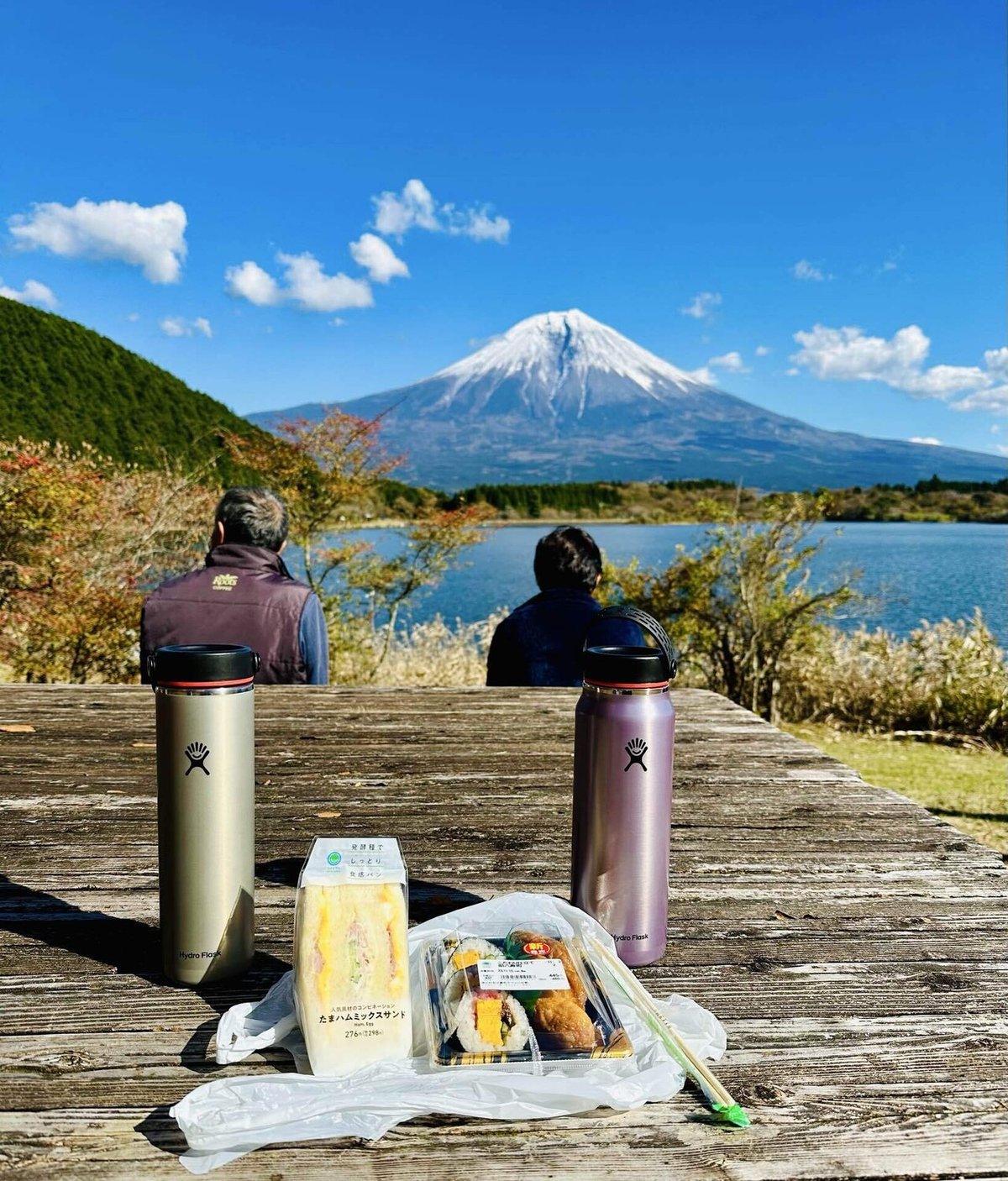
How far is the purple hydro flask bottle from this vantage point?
1.11 m

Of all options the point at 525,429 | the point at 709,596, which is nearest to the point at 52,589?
the point at 709,596

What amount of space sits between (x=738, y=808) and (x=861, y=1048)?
0.83 meters

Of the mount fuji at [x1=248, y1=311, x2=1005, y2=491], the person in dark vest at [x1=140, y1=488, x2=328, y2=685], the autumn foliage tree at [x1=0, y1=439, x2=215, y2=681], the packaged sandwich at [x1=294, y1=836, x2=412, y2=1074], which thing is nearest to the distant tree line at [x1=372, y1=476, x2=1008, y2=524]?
the autumn foliage tree at [x1=0, y1=439, x2=215, y2=681]

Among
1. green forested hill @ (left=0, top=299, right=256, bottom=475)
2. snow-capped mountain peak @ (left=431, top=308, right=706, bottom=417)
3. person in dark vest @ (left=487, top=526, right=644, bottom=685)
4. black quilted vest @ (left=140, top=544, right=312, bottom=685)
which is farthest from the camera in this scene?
snow-capped mountain peak @ (left=431, top=308, right=706, bottom=417)

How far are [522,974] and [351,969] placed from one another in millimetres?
176

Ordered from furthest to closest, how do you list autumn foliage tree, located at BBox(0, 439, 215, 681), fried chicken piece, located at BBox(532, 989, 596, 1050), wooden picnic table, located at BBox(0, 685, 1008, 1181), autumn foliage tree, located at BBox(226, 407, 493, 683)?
autumn foliage tree, located at BBox(226, 407, 493, 683) < autumn foliage tree, located at BBox(0, 439, 215, 681) < fried chicken piece, located at BBox(532, 989, 596, 1050) < wooden picnic table, located at BBox(0, 685, 1008, 1181)

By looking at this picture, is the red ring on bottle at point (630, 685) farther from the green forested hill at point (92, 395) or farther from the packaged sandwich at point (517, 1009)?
the green forested hill at point (92, 395)

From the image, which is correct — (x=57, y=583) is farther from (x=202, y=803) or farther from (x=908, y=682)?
(x=908, y=682)

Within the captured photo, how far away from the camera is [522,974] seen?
939 mm

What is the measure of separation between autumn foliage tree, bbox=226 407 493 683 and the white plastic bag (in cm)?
752

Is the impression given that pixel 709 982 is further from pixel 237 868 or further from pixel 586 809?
pixel 237 868

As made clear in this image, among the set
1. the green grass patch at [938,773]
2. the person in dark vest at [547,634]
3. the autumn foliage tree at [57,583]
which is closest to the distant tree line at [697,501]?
the green grass patch at [938,773]

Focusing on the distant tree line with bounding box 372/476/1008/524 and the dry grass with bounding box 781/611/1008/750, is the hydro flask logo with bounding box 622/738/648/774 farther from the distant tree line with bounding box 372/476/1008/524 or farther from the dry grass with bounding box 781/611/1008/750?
the dry grass with bounding box 781/611/1008/750

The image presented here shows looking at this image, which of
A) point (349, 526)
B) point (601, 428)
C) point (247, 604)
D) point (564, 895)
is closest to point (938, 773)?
point (247, 604)
